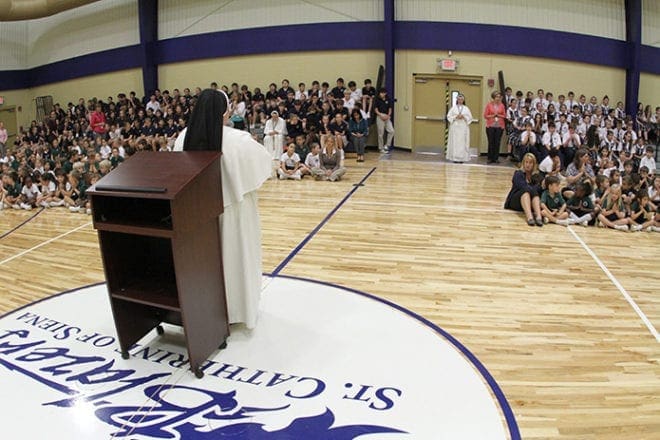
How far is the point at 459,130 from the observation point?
12.9 meters

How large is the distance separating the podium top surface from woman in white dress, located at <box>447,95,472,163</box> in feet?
32.7

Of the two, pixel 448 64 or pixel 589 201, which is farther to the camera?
pixel 448 64

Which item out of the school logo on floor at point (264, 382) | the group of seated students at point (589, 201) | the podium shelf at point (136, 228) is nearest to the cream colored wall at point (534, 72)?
the group of seated students at point (589, 201)

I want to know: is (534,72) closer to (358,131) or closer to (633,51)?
(633,51)

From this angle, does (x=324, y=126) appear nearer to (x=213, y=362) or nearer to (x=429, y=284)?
(x=429, y=284)

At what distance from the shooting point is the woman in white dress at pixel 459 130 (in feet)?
42.4

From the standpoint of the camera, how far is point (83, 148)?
13.8 metres

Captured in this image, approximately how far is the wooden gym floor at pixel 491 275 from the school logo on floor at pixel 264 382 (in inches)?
15.1

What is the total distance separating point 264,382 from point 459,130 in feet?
33.9

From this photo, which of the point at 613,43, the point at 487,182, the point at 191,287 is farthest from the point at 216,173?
the point at 613,43

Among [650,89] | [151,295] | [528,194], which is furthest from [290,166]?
[650,89]

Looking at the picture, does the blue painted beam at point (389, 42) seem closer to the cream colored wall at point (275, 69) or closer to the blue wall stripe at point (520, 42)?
the cream colored wall at point (275, 69)

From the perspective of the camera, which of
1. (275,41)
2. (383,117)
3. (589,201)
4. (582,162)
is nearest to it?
(589,201)

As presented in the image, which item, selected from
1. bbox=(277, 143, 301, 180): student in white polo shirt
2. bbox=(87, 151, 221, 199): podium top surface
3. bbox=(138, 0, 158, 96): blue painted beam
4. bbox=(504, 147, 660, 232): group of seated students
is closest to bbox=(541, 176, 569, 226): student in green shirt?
bbox=(504, 147, 660, 232): group of seated students
